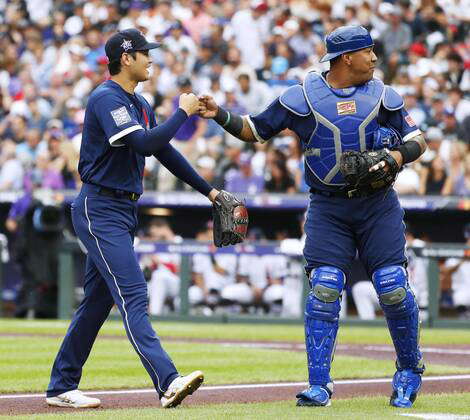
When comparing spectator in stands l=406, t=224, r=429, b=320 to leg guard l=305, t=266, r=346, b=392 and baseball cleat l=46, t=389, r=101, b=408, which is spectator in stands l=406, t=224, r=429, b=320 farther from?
baseball cleat l=46, t=389, r=101, b=408

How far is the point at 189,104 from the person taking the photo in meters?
6.45

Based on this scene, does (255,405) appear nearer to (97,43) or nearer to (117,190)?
(117,190)

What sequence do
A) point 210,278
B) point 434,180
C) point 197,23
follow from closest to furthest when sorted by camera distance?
point 210,278 < point 434,180 < point 197,23

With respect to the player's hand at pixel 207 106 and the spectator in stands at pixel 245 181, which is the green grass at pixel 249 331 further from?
the player's hand at pixel 207 106

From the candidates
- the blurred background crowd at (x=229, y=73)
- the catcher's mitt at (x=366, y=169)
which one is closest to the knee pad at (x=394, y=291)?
the catcher's mitt at (x=366, y=169)

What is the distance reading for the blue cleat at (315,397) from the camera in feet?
20.9

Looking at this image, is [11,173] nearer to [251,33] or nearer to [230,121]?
[251,33]

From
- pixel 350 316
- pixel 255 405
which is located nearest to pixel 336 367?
pixel 255 405

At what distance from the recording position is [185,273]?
15188 millimetres

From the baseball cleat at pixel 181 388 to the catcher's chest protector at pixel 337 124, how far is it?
4.28ft

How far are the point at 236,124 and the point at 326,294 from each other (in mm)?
1109

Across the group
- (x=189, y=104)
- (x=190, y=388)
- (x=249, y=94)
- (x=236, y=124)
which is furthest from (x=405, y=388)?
(x=249, y=94)

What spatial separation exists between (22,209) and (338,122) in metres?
10.1

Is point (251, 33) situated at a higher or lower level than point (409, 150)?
higher
